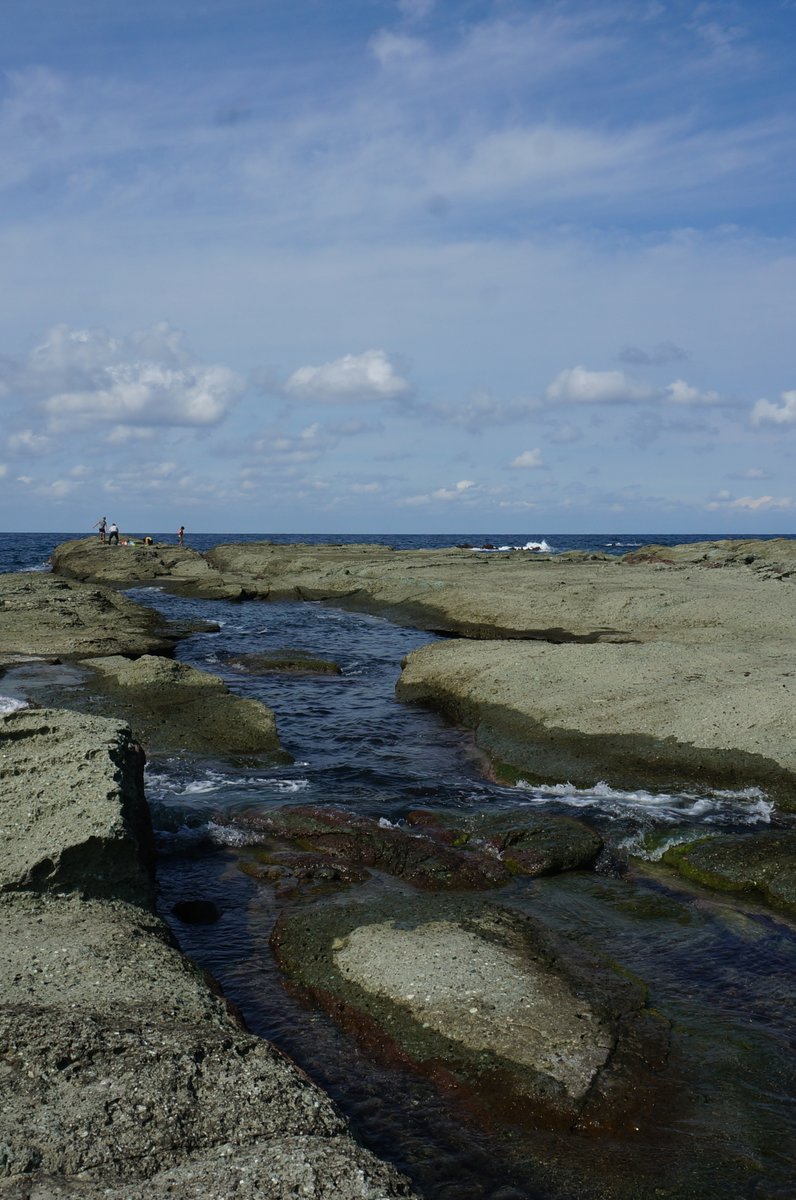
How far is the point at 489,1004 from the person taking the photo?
9.66 meters

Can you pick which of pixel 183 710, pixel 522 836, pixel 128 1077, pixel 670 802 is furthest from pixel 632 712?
pixel 128 1077

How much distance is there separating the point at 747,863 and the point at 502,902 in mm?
4296

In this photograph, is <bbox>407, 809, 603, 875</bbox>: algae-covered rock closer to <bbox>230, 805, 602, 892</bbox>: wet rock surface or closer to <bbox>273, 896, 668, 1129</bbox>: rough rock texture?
<bbox>230, 805, 602, 892</bbox>: wet rock surface

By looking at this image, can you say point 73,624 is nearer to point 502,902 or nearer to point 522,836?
point 522,836

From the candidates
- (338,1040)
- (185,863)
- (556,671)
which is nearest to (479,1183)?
(338,1040)

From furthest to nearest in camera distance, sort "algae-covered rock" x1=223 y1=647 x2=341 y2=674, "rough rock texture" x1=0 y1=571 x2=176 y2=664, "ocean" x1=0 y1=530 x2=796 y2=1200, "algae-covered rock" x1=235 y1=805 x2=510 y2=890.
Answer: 1. "algae-covered rock" x1=223 y1=647 x2=341 y2=674
2. "rough rock texture" x1=0 y1=571 x2=176 y2=664
3. "algae-covered rock" x1=235 y1=805 x2=510 y2=890
4. "ocean" x1=0 y1=530 x2=796 y2=1200

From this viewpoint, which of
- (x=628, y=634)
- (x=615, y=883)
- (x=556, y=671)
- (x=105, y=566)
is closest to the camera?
(x=615, y=883)

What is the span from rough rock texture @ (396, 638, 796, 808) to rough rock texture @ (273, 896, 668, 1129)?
27.0 feet

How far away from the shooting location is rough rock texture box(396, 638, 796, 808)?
18.7 meters

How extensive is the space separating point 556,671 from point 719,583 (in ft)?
65.5

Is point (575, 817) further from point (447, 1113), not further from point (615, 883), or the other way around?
point (447, 1113)

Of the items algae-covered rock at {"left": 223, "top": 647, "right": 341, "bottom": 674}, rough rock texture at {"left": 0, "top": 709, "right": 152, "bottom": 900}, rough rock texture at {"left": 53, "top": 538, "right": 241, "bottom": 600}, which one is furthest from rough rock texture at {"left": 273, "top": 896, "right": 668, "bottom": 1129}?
rough rock texture at {"left": 53, "top": 538, "right": 241, "bottom": 600}

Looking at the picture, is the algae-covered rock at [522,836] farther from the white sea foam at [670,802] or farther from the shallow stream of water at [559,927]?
the white sea foam at [670,802]

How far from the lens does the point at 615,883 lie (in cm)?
1398
